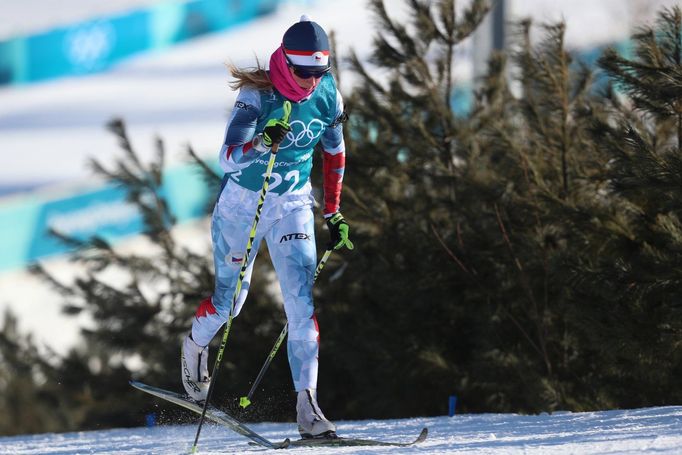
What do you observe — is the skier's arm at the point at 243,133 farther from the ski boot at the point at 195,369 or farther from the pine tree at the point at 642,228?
the pine tree at the point at 642,228

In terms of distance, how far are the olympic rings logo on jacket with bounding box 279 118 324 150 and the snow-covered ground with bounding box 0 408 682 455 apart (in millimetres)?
1495

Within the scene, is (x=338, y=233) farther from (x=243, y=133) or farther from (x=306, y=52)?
(x=306, y=52)

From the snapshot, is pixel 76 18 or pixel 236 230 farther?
pixel 76 18

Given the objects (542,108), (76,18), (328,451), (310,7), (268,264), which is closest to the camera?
(328,451)

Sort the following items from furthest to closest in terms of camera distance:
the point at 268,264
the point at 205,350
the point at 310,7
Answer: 1. the point at 310,7
2. the point at 268,264
3. the point at 205,350

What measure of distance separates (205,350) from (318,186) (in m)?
2.53

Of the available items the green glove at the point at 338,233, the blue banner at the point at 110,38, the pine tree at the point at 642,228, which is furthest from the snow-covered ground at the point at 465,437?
the blue banner at the point at 110,38

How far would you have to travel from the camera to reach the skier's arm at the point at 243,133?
574 cm

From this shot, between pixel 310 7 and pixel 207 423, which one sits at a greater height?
pixel 310 7

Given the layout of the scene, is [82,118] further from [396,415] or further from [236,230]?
[236,230]

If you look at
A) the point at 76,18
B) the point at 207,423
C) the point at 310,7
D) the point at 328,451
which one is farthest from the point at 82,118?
the point at 328,451

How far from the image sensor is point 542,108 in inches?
318

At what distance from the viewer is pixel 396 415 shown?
877 cm

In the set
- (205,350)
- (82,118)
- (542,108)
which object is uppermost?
(82,118)
